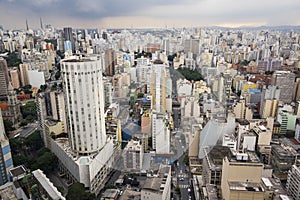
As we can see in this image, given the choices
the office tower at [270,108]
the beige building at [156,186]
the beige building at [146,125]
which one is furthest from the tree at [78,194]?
the office tower at [270,108]

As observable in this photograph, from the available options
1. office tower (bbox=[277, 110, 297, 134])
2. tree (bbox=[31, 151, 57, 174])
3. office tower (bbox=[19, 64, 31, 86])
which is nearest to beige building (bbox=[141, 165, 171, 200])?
tree (bbox=[31, 151, 57, 174])

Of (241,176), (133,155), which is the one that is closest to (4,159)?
(133,155)

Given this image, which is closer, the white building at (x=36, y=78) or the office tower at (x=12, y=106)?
the office tower at (x=12, y=106)

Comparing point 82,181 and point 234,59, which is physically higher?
point 234,59

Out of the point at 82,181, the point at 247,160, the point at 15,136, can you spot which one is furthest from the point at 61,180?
the point at 247,160

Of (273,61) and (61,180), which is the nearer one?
(61,180)

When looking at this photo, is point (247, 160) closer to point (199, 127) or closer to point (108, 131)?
point (199, 127)

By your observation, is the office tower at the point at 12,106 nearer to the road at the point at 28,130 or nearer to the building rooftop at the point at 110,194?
the road at the point at 28,130
